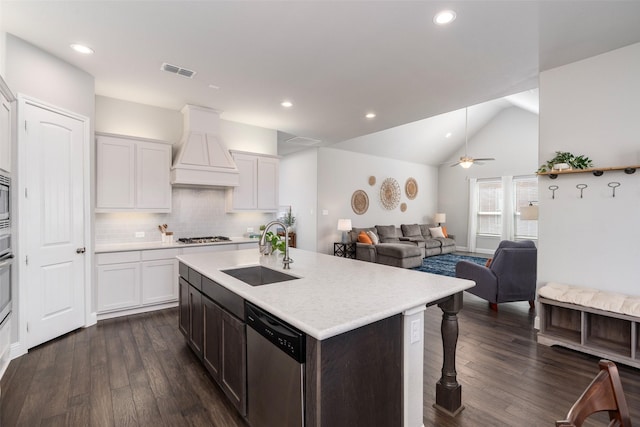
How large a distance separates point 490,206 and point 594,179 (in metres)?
6.73

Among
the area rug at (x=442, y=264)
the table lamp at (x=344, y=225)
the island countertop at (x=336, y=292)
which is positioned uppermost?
the table lamp at (x=344, y=225)

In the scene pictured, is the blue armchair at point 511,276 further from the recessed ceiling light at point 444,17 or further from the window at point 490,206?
the window at point 490,206

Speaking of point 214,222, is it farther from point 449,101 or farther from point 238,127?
point 449,101

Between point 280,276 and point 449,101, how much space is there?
3474mm

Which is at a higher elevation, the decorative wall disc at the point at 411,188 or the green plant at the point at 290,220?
the decorative wall disc at the point at 411,188

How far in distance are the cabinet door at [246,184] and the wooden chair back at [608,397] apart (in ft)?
15.4

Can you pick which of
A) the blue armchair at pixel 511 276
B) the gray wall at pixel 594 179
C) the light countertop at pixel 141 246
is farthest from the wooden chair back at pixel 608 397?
the light countertop at pixel 141 246

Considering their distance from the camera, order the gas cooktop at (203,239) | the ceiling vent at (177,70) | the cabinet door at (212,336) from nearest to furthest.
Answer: the cabinet door at (212,336)
the ceiling vent at (177,70)
the gas cooktop at (203,239)

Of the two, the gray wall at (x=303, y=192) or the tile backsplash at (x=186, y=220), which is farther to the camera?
the gray wall at (x=303, y=192)

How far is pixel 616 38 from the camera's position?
2.65 metres

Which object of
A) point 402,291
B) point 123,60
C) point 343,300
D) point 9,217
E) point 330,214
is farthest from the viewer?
point 330,214

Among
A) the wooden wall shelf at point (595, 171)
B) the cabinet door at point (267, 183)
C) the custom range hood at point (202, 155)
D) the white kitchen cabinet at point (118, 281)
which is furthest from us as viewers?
the cabinet door at point (267, 183)

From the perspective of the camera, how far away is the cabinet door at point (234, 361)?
5.81 feet

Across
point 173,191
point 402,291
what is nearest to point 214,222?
point 173,191
